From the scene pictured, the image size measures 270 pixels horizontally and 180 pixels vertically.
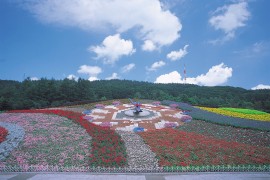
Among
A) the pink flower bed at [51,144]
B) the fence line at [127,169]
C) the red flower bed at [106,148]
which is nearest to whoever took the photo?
the fence line at [127,169]

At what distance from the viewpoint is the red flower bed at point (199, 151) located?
1147 cm

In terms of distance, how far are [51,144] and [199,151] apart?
33.6 feet

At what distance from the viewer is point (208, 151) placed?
505 inches

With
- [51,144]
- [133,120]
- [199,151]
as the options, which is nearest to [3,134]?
[51,144]

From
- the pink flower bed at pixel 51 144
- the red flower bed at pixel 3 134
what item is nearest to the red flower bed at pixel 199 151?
the pink flower bed at pixel 51 144

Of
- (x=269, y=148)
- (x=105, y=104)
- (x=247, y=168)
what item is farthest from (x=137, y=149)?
(x=105, y=104)

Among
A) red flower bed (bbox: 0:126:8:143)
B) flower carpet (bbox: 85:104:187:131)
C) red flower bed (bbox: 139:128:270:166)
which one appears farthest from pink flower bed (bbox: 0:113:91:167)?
red flower bed (bbox: 139:128:270:166)

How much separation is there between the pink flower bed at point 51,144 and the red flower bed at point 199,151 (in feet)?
16.0

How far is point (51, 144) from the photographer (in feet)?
44.7

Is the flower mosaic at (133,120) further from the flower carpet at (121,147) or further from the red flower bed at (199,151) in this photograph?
the red flower bed at (199,151)

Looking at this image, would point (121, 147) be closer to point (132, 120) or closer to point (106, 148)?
point (106, 148)

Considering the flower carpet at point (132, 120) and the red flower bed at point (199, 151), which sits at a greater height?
the flower carpet at point (132, 120)

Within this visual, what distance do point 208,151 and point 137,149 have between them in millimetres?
4736

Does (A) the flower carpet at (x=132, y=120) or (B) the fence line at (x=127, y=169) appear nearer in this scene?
(B) the fence line at (x=127, y=169)
